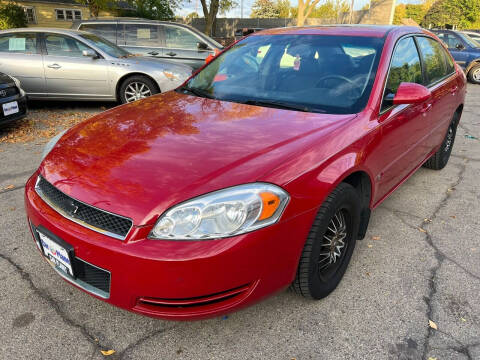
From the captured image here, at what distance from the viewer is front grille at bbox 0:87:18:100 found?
202 inches

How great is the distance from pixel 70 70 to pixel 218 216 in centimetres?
609

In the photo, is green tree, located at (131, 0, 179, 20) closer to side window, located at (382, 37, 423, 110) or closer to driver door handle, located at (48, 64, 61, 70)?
driver door handle, located at (48, 64, 61, 70)

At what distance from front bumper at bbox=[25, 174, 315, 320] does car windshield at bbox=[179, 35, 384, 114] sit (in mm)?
1016

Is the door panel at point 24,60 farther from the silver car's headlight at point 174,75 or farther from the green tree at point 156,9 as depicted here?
the green tree at point 156,9

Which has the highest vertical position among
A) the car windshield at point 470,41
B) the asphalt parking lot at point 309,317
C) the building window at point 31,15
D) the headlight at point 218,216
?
the building window at point 31,15

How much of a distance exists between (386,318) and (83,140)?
2.12 meters

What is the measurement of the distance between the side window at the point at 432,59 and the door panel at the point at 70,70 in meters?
5.24

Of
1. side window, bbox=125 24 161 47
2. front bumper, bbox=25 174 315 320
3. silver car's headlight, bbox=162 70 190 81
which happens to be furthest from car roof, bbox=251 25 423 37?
side window, bbox=125 24 161 47

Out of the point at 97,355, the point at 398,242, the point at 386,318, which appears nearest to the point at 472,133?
the point at 398,242

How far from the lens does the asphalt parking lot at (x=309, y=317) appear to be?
1953mm

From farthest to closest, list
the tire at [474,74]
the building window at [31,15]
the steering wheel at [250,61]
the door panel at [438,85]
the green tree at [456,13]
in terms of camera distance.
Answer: the green tree at [456,13] < the building window at [31,15] < the tire at [474,74] < the door panel at [438,85] < the steering wheel at [250,61]

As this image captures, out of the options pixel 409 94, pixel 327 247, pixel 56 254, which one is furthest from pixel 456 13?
pixel 56 254

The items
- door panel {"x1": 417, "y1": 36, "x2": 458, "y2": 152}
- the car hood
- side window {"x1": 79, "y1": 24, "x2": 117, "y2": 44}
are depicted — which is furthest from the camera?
side window {"x1": 79, "y1": 24, "x2": 117, "y2": 44}

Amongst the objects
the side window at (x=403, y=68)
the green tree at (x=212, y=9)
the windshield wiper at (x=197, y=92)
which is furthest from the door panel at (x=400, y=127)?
the green tree at (x=212, y=9)
